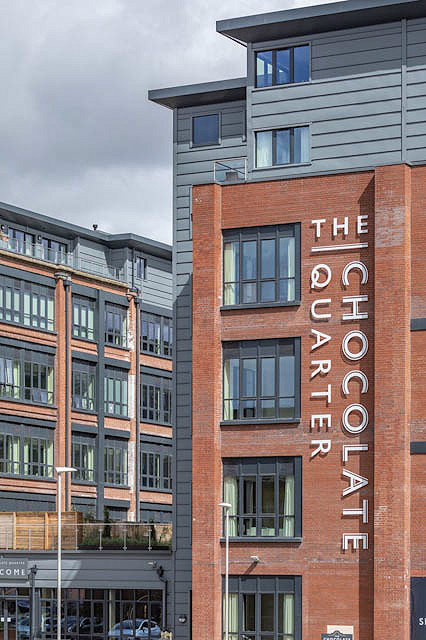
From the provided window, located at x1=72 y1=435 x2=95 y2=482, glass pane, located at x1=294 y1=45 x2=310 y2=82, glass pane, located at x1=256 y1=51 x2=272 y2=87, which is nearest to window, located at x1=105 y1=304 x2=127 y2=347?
window, located at x1=72 y1=435 x2=95 y2=482

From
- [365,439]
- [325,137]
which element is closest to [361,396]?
[365,439]

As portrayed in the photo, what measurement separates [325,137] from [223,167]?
3.98m

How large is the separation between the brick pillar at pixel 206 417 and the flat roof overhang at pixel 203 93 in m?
6.07

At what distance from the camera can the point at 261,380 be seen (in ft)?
173

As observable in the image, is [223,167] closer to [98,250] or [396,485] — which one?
[396,485]

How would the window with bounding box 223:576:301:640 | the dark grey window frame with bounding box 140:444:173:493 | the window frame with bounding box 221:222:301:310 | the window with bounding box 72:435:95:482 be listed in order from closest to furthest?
the window with bounding box 223:576:301:640
the window frame with bounding box 221:222:301:310
the window with bounding box 72:435:95:482
the dark grey window frame with bounding box 140:444:173:493

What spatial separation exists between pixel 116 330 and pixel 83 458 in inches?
349

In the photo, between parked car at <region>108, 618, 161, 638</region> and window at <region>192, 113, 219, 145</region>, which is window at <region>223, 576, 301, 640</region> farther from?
window at <region>192, 113, 219, 145</region>

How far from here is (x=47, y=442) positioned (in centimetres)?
8844

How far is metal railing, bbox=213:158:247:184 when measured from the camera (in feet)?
183

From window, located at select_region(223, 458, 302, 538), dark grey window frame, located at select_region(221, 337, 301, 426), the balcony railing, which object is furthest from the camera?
the balcony railing

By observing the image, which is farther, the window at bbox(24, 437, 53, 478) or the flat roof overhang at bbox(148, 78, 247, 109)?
the window at bbox(24, 437, 53, 478)

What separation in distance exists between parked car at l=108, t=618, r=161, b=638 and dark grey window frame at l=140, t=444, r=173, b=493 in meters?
36.4

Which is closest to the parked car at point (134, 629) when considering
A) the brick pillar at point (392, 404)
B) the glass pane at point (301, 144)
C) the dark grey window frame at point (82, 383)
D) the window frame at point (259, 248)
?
the brick pillar at point (392, 404)
